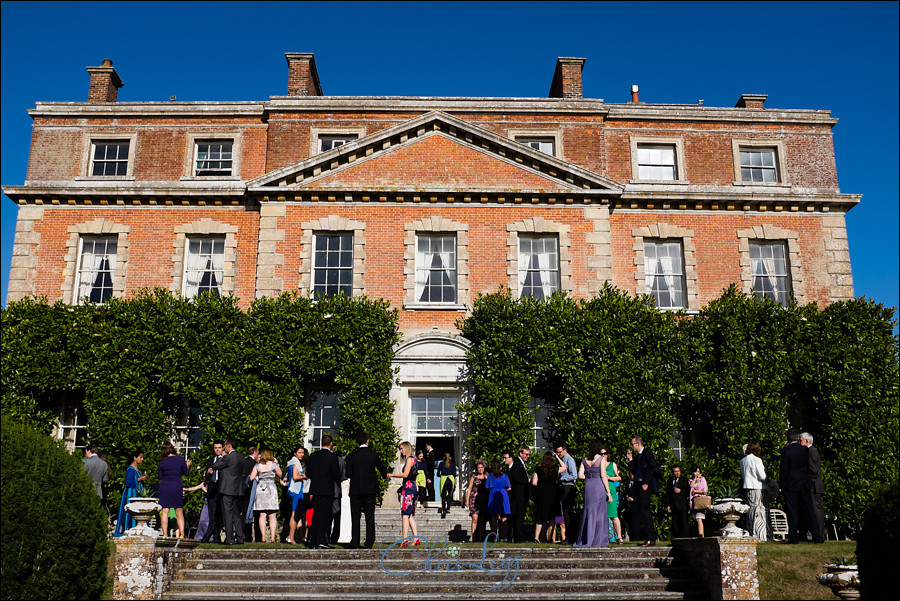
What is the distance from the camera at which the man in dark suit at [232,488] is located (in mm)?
13891

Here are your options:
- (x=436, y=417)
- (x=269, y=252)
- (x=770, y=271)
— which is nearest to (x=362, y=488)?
(x=436, y=417)

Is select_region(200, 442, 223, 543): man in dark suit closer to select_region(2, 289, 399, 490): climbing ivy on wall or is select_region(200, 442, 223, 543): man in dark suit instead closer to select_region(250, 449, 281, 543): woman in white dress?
select_region(250, 449, 281, 543): woman in white dress

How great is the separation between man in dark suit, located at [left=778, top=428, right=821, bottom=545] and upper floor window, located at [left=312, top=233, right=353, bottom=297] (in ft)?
34.2

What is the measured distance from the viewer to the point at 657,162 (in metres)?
22.0

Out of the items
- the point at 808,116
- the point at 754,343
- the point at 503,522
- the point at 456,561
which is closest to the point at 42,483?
the point at 456,561

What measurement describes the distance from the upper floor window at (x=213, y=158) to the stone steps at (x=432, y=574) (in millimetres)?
11546

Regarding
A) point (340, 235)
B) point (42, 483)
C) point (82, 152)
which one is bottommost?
point (42, 483)

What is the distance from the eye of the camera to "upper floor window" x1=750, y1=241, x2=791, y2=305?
20.9 metres

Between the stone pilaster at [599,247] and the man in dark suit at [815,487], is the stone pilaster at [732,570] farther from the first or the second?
the stone pilaster at [599,247]

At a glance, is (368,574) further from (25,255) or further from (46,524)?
(25,255)

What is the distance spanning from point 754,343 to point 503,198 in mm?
6900

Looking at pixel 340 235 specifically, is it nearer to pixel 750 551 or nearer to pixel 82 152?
pixel 82 152

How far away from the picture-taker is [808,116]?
22281mm

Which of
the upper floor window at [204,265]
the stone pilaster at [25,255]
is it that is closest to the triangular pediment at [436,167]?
the upper floor window at [204,265]
